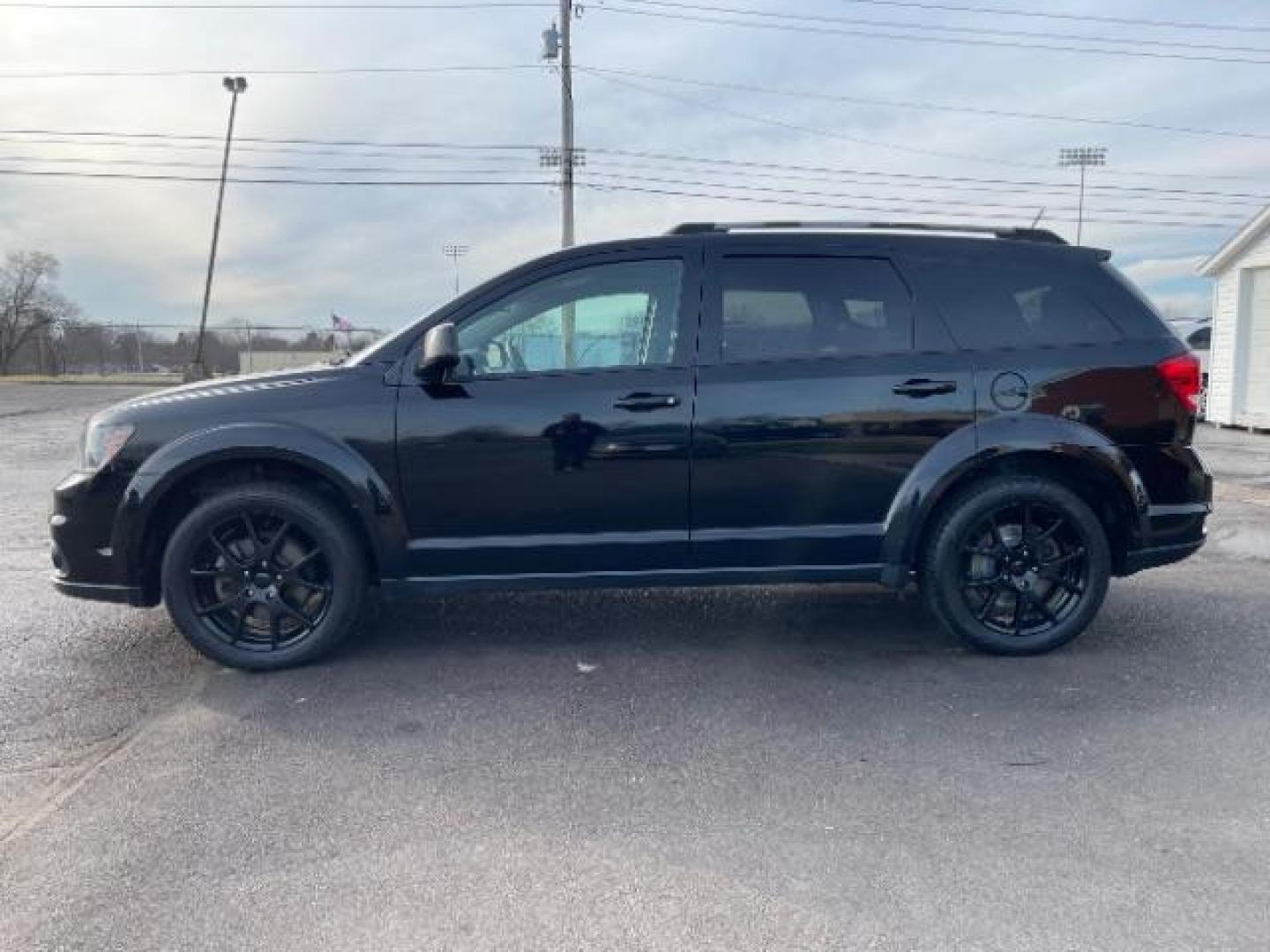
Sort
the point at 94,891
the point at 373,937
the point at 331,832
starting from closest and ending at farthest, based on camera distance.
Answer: the point at 373,937, the point at 94,891, the point at 331,832

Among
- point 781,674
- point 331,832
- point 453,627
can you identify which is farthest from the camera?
point 453,627

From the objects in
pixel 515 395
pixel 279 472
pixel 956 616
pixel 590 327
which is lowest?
pixel 956 616

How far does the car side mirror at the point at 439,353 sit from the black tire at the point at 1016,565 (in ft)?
7.72

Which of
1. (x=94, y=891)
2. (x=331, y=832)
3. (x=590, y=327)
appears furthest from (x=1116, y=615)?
(x=94, y=891)

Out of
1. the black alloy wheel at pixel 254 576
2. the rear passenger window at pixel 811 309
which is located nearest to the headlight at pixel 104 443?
the black alloy wheel at pixel 254 576

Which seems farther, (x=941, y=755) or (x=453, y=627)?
(x=453, y=627)

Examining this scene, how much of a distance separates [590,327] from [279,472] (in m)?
1.56

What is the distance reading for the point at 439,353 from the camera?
13.2 ft

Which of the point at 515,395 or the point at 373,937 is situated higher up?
the point at 515,395

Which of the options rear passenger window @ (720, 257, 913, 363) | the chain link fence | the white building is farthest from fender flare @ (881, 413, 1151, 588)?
the chain link fence

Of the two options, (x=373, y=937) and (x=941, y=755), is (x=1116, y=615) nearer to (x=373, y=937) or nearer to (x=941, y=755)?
(x=941, y=755)

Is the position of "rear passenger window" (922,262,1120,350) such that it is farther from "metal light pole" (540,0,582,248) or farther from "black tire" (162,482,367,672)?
"metal light pole" (540,0,582,248)

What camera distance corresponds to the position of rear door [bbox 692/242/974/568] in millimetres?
4316

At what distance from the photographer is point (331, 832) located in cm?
293
